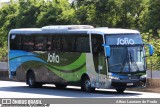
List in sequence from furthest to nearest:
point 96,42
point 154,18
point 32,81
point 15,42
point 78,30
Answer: point 154,18 < point 15,42 < point 32,81 < point 78,30 < point 96,42

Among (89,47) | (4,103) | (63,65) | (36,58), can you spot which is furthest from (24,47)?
(4,103)

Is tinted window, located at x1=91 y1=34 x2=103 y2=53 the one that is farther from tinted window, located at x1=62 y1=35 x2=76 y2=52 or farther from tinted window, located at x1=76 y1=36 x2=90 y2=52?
tinted window, located at x1=62 y1=35 x2=76 y2=52

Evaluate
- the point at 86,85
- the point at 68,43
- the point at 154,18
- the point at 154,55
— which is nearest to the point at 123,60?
the point at 86,85

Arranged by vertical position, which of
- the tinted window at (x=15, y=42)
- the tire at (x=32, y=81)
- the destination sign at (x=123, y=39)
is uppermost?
the destination sign at (x=123, y=39)

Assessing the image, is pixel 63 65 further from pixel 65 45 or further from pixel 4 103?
pixel 4 103

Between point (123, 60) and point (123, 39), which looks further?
point (123, 39)

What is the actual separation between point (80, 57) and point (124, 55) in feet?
9.41

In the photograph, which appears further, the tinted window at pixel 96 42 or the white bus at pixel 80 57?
the tinted window at pixel 96 42

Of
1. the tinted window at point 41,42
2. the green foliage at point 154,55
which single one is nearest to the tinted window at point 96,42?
the tinted window at point 41,42

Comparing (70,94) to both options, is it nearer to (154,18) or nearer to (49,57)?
(49,57)

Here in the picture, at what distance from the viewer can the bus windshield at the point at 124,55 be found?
2789cm

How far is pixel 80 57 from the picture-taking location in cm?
2998

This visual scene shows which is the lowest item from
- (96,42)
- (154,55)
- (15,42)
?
(154,55)

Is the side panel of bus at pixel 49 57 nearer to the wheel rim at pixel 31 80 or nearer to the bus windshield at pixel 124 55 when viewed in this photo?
the wheel rim at pixel 31 80
